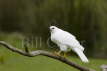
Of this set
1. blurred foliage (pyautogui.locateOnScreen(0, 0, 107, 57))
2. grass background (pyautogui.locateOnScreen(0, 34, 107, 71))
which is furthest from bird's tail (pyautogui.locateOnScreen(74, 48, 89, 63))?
blurred foliage (pyautogui.locateOnScreen(0, 0, 107, 57))

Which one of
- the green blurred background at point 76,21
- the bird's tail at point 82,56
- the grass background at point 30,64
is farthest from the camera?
the green blurred background at point 76,21

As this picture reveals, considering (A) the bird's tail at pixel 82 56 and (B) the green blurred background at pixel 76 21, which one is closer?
(A) the bird's tail at pixel 82 56

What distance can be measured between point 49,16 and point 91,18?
1.26m

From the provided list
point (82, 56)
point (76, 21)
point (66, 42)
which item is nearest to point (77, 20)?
point (76, 21)

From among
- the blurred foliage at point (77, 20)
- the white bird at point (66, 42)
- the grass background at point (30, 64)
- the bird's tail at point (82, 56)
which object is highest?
the blurred foliage at point (77, 20)

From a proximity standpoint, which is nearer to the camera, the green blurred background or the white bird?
the white bird

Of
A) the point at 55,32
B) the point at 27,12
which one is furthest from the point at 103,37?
the point at 55,32

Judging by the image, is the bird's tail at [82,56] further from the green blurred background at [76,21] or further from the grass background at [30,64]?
the green blurred background at [76,21]

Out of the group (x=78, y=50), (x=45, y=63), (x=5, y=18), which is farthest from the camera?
(x=5, y=18)

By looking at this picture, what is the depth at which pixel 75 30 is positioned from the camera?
13.3m

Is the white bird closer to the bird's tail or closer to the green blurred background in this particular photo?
the bird's tail

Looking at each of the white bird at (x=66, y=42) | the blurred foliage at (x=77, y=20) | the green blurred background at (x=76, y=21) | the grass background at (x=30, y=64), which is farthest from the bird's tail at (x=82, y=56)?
the blurred foliage at (x=77, y=20)

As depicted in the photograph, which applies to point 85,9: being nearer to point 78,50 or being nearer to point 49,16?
point 49,16

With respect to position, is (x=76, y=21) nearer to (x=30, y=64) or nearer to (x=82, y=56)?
(x=30, y=64)
